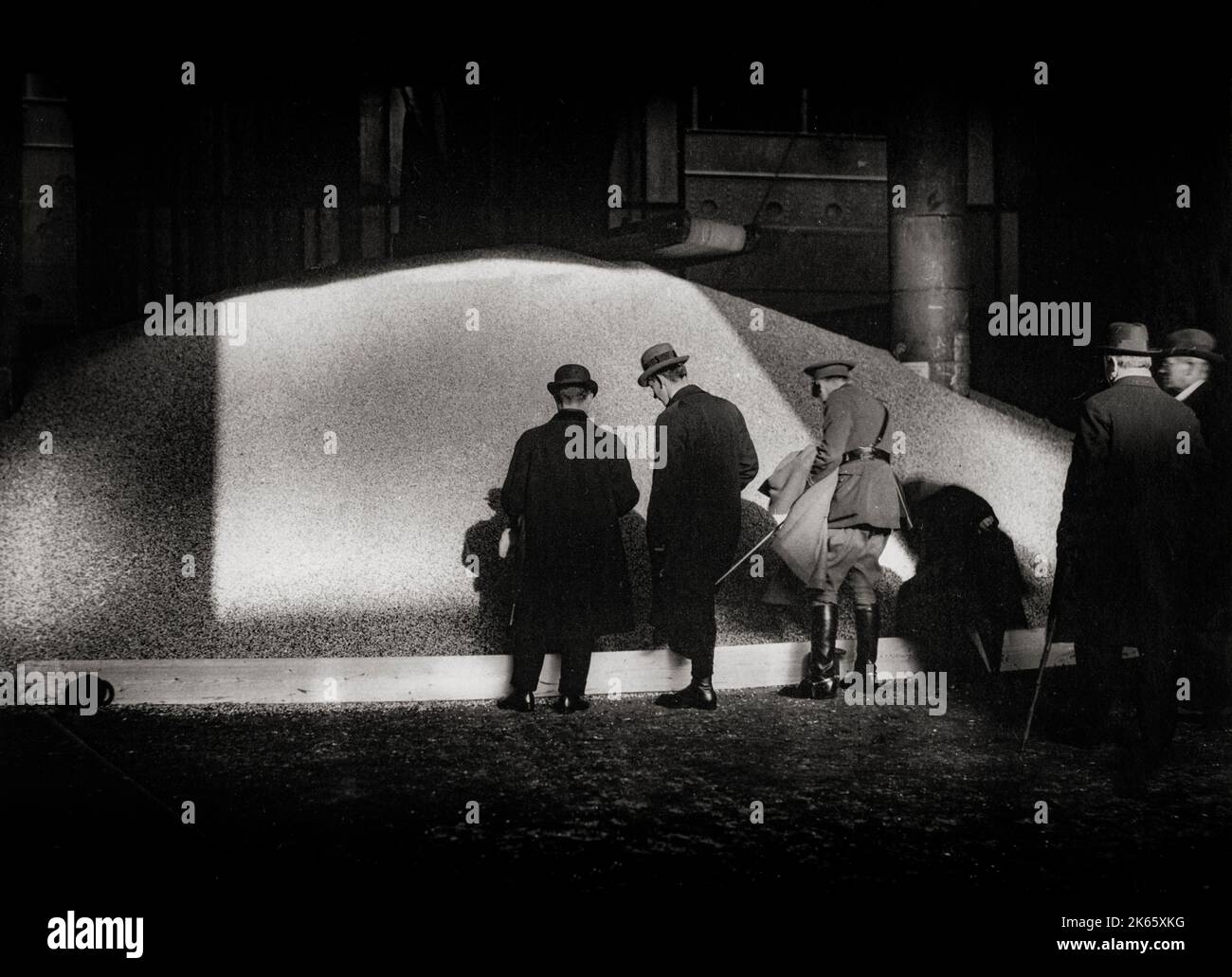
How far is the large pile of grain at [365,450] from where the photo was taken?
787cm

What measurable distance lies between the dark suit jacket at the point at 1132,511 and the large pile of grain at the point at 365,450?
2.58 metres

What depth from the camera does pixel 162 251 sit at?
16.4 metres

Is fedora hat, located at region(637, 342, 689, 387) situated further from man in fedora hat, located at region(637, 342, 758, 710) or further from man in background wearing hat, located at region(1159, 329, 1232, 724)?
man in background wearing hat, located at region(1159, 329, 1232, 724)

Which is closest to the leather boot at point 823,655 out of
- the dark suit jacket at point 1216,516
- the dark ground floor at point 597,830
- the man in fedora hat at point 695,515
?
the dark ground floor at point 597,830

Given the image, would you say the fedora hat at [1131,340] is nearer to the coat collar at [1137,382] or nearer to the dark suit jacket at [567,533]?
the coat collar at [1137,382]

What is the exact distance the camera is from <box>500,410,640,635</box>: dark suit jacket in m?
6.82

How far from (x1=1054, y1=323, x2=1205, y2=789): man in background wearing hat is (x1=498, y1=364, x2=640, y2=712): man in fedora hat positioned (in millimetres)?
2230

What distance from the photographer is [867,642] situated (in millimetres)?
7215

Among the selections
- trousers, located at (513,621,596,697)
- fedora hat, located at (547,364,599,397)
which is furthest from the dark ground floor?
fedora hat, located at (547,364,599,397)

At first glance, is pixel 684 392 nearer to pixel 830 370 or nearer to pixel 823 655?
pixel 830 370

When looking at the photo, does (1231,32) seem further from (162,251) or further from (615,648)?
(162,251)

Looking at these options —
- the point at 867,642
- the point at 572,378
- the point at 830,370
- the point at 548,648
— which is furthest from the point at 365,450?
the point at 867,642

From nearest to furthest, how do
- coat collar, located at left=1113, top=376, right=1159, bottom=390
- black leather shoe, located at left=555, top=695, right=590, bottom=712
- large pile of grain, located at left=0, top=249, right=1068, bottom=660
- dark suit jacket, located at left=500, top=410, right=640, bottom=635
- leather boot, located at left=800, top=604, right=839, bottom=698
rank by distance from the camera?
coat collar, located at left=1113, top=376, right=1159, bottom=390 → black leather shoe, located at left=555, top=695, right=590, bottom=712 → dark suit jacket, located at left=500, top=410, right=640, bottom=635 → leather boot, located at left=800, top=604, right=839, bottom=698 → large pile of grain, located at left=0, top=249, right=1068, bottom=660
